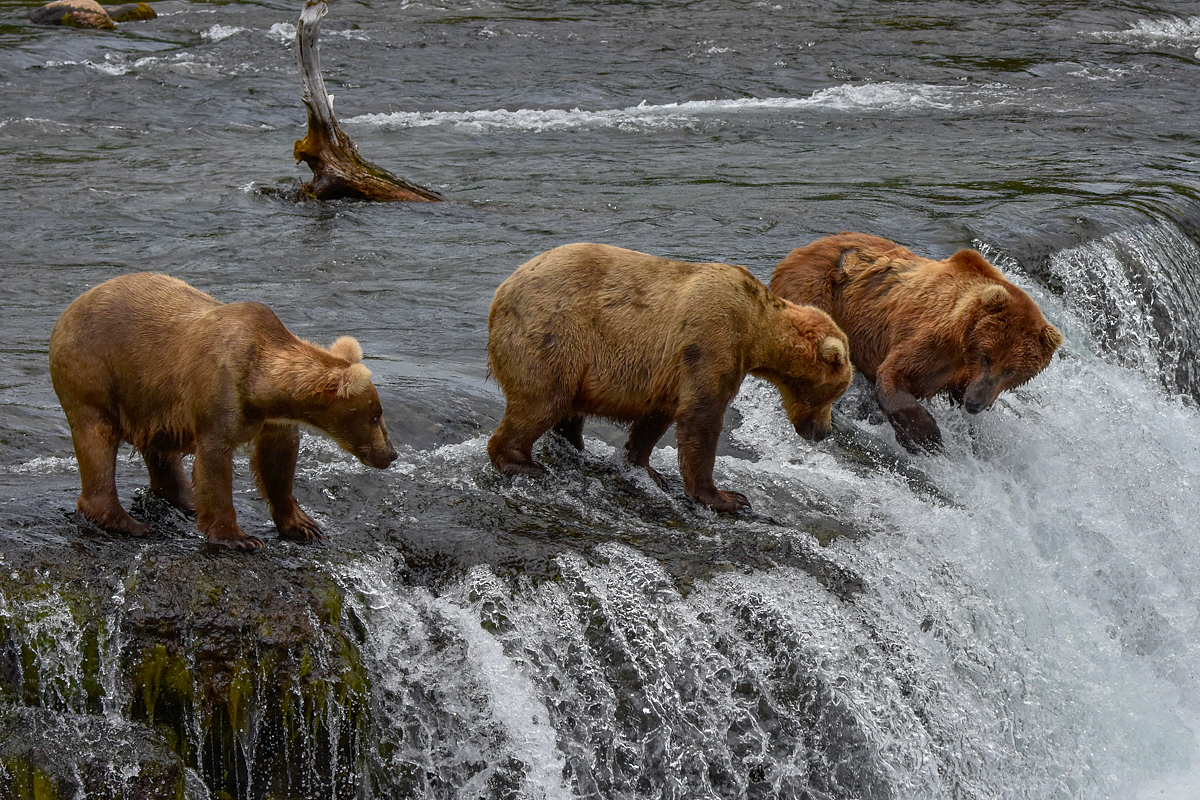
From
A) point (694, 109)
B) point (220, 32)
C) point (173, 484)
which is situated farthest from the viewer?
point (220, 32)

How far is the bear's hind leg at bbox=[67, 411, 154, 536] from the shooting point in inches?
205

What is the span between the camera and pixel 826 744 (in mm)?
5617

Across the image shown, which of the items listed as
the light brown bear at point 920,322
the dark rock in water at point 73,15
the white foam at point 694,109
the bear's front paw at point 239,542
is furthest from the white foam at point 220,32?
the bear's front paw at point 239,542

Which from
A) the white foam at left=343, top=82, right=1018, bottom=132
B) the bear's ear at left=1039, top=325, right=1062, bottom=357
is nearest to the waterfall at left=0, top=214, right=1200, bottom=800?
the bear's ear at left=1039, top=325, right=1062, bottom=357

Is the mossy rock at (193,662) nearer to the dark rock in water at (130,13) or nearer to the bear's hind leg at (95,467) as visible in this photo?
the bear's hind leg at (95,467)

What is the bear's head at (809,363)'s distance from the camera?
6477 millimetres

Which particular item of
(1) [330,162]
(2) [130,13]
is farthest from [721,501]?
(2) [130,13]

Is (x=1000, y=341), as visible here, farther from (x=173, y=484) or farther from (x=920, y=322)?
(x=173, y=484)

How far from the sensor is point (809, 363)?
6.51 meters

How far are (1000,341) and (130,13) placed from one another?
2076 cm

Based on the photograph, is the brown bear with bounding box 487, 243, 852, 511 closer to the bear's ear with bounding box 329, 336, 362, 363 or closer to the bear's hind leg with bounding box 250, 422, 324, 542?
the bear's ear with bounding box 329, 336, 362, 363

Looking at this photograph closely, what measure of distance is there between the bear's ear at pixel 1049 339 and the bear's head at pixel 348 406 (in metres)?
4.23

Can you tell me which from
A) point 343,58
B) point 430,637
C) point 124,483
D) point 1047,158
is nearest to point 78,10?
point 343,58

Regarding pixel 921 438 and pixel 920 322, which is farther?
pixel 920 322
